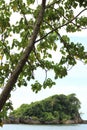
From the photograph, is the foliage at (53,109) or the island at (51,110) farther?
the island at (51,110)

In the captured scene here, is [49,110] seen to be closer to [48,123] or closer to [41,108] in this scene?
[41,108]

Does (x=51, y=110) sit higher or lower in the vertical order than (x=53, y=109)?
lower

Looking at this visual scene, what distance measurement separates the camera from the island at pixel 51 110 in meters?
173

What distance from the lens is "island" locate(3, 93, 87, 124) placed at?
173250mm

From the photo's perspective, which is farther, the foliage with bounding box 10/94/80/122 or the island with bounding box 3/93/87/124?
the island with bounding box 3/93/87/124

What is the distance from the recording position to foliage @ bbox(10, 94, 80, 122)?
173 meters

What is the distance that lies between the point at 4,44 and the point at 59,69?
190 cm

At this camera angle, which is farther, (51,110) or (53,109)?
(53,109)

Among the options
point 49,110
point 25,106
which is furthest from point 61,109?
point 25,106

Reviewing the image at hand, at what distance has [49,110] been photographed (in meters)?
172

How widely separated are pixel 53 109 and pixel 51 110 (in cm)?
208

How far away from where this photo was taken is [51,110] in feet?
566

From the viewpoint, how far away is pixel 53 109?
573ft

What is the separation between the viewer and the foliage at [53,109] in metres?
173
